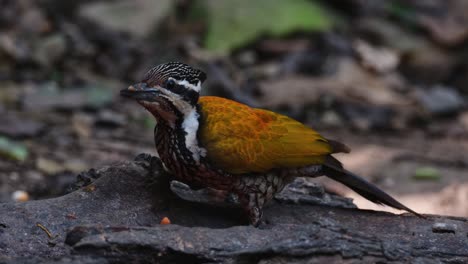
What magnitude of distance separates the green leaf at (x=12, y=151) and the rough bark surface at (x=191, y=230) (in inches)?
114

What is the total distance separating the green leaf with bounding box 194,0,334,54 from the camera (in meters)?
10.7

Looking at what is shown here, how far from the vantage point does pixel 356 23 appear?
38.1 feet

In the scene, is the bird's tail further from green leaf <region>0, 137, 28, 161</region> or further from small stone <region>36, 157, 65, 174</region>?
green leaf <region>0, 137, 28, 161</region>

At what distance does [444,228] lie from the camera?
4.21 m

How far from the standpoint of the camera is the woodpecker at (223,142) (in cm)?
403

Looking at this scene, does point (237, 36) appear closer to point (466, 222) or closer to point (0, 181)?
point (0, 181)

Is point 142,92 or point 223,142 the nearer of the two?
point 142,92

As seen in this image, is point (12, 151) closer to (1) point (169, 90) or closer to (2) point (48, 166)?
(2) point (48, 166)

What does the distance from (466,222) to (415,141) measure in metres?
4.69

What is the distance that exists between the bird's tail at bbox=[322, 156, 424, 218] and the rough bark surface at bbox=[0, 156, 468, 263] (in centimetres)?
12

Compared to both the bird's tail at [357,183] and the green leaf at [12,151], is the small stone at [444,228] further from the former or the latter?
the green leaf at [12,151]

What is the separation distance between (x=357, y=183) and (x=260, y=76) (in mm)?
5642

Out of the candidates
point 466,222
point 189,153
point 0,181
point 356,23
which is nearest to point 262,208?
point 189,153

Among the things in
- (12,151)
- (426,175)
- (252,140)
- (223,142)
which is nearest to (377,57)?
(426,175)
